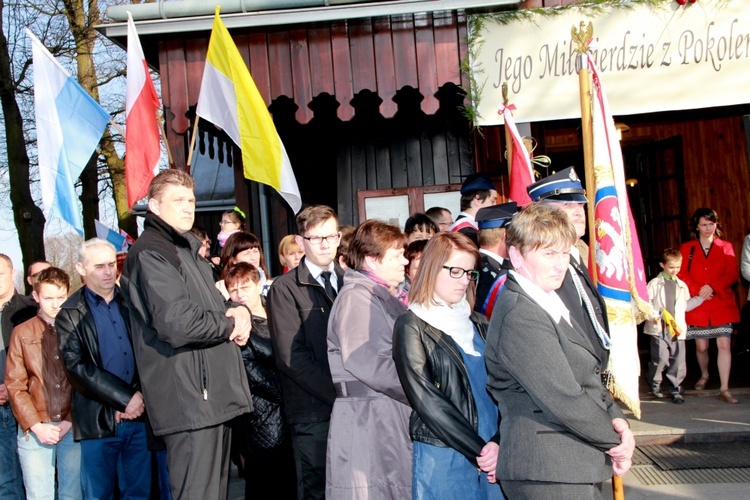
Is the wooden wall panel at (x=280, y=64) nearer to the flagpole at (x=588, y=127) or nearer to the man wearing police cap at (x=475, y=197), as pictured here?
the man wearing police cap at (x=475, y=197)

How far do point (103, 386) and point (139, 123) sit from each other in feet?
8.07

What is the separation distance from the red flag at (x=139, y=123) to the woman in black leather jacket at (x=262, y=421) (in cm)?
167

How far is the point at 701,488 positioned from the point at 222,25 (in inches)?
192

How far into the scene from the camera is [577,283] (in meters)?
3.42

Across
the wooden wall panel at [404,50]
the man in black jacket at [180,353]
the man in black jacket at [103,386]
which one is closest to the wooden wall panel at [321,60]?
the wooden wall panel at [404,50]

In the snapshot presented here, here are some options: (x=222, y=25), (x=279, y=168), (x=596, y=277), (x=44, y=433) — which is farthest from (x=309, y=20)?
(x=44, y=433)

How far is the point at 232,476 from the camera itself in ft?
19.9

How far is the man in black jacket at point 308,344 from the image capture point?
3.81 m

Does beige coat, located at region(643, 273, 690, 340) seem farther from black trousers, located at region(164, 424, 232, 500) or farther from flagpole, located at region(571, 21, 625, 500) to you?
black trousers, located at region(164, 424, 232, 500)

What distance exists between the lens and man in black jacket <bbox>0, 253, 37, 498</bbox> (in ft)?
15.7

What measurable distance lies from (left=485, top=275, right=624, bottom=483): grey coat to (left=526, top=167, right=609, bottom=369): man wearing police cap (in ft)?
2.28

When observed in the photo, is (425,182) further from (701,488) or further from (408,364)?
(408,364)

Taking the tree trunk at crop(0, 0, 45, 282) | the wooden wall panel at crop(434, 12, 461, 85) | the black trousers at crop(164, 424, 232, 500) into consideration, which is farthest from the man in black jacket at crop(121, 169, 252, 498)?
the tree trunk at crop(0, 0, 45, 282)

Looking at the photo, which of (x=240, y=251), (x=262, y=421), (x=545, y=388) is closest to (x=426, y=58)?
(x=240, y=251)
